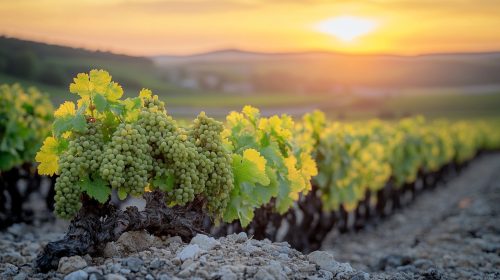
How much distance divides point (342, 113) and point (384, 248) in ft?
156

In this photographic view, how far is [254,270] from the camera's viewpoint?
4.57 metres

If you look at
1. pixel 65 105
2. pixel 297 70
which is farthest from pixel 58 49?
pixel 297 70

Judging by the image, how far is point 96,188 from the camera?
15.6 feet

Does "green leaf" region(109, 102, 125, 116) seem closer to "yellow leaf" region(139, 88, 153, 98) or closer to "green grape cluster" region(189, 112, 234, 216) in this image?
"yellow leaf" region(139, 88, 153, 98)

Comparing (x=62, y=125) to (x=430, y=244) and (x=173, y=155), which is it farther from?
(x=430, y=244)

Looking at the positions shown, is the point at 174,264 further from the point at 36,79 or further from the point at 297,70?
the point at 297,70

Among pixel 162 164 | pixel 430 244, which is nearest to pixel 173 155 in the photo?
pixel 162 164

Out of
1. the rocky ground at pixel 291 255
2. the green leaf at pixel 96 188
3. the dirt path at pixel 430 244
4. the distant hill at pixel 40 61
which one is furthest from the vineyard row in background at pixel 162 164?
the distant hill at pixel 40 61

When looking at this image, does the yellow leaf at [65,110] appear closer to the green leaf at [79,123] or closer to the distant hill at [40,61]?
the green leaf at [79,123]

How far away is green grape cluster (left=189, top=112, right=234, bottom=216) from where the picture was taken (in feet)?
17.1

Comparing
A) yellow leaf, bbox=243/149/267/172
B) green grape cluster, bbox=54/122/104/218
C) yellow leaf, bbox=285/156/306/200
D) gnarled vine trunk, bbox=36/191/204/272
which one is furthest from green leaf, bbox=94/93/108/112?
yellow leaf, bbox=285/156/306/200

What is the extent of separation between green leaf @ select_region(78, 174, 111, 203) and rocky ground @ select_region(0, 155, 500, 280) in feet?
1.41

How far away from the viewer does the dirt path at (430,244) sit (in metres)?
8.02

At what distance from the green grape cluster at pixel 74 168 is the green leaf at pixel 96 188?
0.05m
